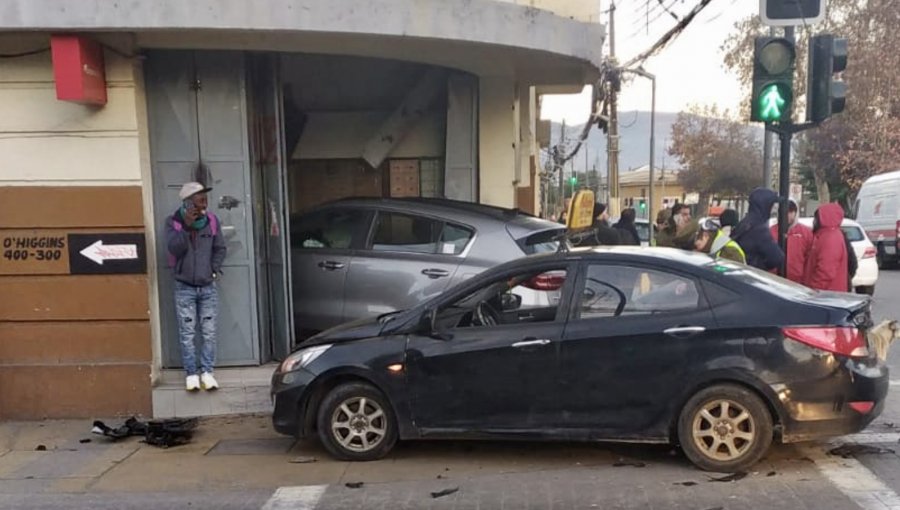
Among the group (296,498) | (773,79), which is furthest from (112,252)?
(773,79)

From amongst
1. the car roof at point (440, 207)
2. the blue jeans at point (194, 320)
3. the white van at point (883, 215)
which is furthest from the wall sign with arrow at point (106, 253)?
the white van at point (883, 215)

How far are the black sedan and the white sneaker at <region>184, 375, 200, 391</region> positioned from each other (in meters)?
1.42

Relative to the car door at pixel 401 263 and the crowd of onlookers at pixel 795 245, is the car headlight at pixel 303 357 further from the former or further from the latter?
the crowd of onlookers at pixel 795 245

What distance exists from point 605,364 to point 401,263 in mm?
2601

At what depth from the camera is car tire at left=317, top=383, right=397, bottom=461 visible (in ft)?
18.3

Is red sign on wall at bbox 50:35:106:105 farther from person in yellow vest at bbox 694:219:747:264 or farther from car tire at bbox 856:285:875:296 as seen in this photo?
car tire at bbox 856:285:875:296

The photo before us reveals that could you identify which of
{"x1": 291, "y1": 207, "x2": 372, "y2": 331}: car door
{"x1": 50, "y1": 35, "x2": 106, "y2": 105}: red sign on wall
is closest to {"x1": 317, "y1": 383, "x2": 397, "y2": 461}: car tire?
{"x1": 291, "y1": 207, "x2": 372, "y2": 331}: car door

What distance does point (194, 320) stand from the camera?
6.96m

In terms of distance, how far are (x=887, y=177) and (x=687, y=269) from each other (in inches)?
774

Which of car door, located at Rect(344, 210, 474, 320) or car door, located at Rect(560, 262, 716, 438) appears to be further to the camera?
car door, located at Rect(344, 210, 474, 320)

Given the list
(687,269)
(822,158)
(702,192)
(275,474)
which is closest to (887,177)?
(822,158)

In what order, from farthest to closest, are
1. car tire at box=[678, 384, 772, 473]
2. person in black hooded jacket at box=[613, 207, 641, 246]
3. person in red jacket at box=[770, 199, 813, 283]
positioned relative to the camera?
1. person in black hooded jacket at box=[613, 207, 641, 246]
2. person in red jacket at box=[770, 199, 813, 283]
3. car tire at box=[678, 384, 772, 473]

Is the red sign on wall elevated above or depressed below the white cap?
above

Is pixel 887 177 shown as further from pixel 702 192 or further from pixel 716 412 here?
pixel 702 192
